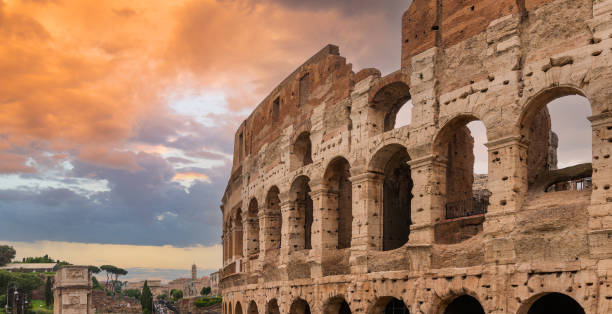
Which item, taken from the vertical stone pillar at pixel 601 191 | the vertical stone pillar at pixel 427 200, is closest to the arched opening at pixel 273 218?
the vertical stone pillar at pixel 427 200

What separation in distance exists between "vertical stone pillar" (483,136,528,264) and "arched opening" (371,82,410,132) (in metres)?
4.21

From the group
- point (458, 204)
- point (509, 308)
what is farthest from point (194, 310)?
point (509, 308)

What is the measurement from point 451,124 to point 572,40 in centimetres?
318

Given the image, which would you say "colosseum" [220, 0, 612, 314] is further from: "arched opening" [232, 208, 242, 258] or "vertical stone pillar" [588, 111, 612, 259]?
"arched opening" [232, 208, 242, 258]

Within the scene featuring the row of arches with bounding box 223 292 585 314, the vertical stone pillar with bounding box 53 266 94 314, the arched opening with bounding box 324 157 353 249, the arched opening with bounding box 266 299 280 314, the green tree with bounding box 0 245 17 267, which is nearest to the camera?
the row of arches with bounding box 223 292 585 314

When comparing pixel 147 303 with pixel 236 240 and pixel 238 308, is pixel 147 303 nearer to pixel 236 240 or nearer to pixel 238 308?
pixel 236 240

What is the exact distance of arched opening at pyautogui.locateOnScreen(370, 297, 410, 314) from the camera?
16.8 meters

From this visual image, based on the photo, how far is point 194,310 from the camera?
48875 millimetres

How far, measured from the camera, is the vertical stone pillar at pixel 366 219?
56.6 ft

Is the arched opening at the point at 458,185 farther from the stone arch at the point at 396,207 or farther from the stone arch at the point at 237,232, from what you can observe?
the stone arch at the point at 237,232

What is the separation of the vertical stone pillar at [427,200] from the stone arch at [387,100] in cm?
252

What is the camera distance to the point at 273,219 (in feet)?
78.1

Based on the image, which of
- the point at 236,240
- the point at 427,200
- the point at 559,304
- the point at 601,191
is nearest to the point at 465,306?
the point at 559,304

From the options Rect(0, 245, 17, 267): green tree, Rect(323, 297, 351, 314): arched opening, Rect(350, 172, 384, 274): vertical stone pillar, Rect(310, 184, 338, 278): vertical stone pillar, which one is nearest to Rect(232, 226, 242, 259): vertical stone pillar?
Rect(310, 184, 338, 278): vertical stone pillar
